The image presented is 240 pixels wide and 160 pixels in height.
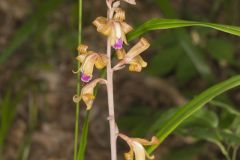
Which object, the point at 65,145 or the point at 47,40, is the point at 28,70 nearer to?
the point at 47,40

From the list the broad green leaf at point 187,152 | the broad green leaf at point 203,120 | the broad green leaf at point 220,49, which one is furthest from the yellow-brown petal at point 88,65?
the broad green leaf at point 220,49

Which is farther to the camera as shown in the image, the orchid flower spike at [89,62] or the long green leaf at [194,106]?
the long green leaf at [194,106]

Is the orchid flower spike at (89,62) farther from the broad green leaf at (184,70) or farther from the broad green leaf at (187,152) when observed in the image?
the broad green leaf at (184,70)

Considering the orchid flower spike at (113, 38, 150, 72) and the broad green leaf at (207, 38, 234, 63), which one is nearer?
the orchid flower spike at (113, 38, 150, 72)

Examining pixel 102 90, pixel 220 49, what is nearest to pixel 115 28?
pixel 220 49

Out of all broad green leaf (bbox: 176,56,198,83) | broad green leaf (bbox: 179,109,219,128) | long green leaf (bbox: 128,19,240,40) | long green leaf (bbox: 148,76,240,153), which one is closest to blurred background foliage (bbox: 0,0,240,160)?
broad green leaf (bbox: 176,56,198,83)

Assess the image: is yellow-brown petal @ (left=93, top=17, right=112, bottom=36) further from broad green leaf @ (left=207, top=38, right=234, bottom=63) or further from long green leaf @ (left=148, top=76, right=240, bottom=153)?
broad green leaf @ (left=207, top=38, right=234, bottom=63)
